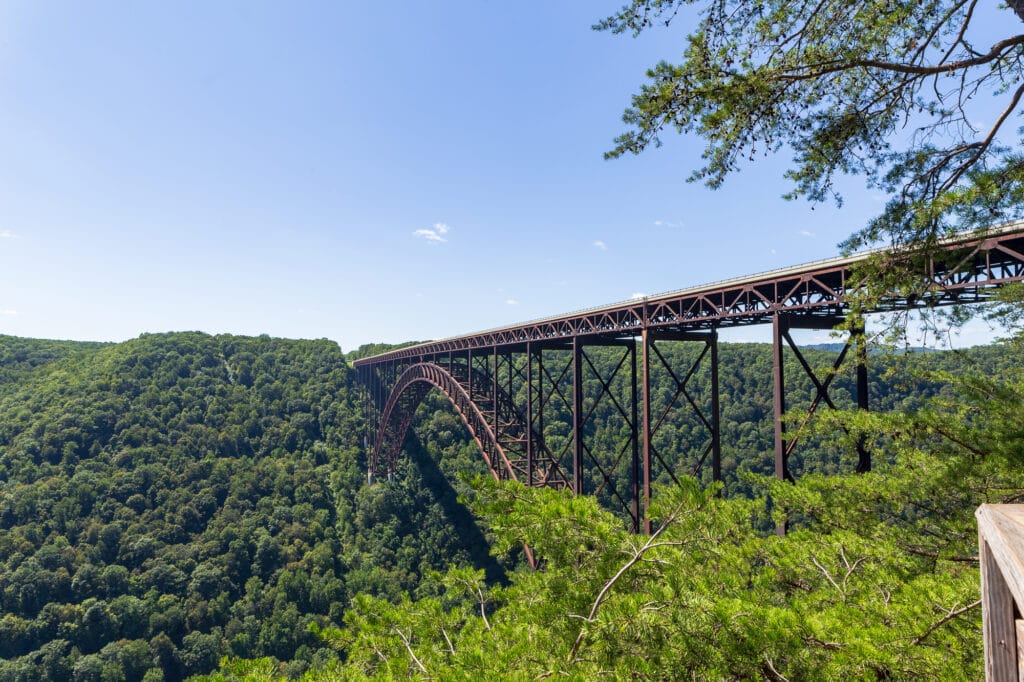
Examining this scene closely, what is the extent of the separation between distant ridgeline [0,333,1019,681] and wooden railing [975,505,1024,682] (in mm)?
20736

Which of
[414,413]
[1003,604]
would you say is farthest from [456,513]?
[1003,604]

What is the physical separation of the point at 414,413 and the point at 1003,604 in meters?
48.5

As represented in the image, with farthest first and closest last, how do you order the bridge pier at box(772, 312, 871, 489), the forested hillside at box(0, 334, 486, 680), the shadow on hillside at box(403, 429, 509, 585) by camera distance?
the shadow on hillside at box(403, 429, 509, 585) < the forested hillside at box(0, 334, 486, 680) < the bridge pier at box(772, 312, 871, 489)

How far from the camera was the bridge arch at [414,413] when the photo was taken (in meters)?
24.3

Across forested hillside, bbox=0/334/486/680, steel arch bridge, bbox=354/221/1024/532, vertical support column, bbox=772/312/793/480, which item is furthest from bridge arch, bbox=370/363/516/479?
vertical support column, bbox=772/312/793/480

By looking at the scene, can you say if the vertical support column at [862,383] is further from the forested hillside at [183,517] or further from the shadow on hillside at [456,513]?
the forested hillside at [183,517]

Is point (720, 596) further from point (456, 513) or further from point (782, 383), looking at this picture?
point (456, 513)

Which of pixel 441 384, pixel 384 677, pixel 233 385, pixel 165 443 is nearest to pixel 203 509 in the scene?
pixel 165 443

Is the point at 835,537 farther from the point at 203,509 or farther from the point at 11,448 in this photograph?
the point at 11,448

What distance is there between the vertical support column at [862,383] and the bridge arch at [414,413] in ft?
43.2

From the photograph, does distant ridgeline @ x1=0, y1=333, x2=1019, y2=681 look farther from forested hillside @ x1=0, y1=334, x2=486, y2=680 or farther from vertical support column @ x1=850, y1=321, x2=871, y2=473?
vertical support column @ x1=850, y1=321, x2=871, y2=473

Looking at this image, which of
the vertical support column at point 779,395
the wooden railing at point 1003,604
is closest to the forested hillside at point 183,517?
the vertical support column at point 779,395

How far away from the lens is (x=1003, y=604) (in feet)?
3.25

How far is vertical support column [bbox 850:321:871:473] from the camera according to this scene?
567 cm
